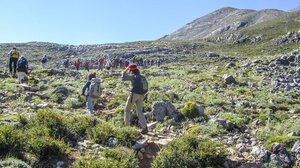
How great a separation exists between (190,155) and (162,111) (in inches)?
222

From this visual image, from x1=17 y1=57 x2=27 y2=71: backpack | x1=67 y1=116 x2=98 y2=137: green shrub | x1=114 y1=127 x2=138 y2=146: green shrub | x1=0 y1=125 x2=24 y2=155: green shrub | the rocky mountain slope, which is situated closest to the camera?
x1=0 y1=125 x2=24 y2=155: green shrub

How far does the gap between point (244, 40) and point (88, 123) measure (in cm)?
14246

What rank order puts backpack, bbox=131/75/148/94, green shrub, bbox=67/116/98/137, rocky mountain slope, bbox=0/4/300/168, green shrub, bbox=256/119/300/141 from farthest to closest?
1. backpack, bbox=131/75/148/94
2. green shrub, bbox=256/119/300/141
3. green shrub, bbox=67/116/98/137
4. rocky mountain slope, bbox=0/4/300/168

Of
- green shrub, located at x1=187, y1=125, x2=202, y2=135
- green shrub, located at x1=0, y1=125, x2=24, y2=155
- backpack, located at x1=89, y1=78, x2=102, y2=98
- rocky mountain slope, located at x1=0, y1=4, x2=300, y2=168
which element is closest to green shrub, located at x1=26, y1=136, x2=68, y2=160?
rocky mountain slope, located at x1=0, y1=4, x2=300, y2=168

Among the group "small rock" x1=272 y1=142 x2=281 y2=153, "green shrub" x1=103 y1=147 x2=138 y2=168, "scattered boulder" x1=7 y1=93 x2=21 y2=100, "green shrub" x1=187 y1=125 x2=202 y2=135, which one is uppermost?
"scattered boulder" x1=7 y1=93 x2=21 y2=100

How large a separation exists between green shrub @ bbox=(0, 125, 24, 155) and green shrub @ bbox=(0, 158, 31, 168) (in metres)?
0.70

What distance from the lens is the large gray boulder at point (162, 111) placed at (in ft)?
51.5

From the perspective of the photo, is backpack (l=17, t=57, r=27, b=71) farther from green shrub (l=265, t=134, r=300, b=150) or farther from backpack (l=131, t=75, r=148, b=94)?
green shrub (l=265, t=134, r=300, b=150)

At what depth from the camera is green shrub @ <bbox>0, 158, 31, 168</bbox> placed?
859 cm

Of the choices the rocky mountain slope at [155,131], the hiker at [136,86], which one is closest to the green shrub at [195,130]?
the rocky mountain slope at [155,131]

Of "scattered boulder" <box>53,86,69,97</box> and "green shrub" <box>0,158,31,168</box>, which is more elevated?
"green shrub" <box>0,158,31,168</box>

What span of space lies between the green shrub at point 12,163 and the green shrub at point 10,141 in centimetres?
70

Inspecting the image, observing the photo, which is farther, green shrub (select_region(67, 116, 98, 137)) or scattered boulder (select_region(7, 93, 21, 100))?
scattered boulder (select_region(7, 93, 21, 100))

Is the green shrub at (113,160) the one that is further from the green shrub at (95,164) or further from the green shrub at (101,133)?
the green shrub at (101,133)
